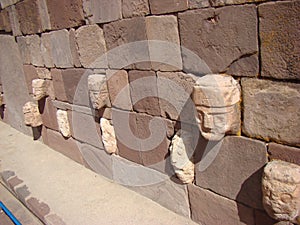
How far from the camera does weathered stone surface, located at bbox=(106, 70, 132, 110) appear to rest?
3044 millimetres

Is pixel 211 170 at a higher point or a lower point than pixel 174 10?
lower

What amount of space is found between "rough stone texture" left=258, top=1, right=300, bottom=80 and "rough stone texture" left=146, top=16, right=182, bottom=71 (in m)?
0.74

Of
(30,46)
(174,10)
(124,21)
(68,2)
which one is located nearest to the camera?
(174,10)

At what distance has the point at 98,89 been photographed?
3232mm

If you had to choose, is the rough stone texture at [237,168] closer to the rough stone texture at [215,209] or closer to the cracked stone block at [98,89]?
the rough stone texture at [215,209]

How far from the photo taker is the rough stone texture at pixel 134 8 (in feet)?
8.16

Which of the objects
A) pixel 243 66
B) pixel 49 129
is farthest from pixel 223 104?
pixel 49 129

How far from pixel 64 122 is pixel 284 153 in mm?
3342

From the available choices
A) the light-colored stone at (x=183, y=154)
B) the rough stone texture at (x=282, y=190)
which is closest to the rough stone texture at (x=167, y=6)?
the light-colored stone at (x=183, y=154)

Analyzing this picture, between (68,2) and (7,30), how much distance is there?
2639 millimetres

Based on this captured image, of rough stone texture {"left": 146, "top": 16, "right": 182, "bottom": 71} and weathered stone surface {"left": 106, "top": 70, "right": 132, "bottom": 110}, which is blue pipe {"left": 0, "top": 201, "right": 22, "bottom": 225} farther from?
rough stone texture {"left": 146, "top": 16, "right": 182, "bottom": 71}

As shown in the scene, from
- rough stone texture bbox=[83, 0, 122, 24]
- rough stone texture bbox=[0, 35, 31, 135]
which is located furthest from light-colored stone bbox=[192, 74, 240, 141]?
rough stone texture bbox=[0, 35, 31, 135]

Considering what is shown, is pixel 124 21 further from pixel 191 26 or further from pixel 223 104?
pixel 223 104

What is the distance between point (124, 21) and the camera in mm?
2742
